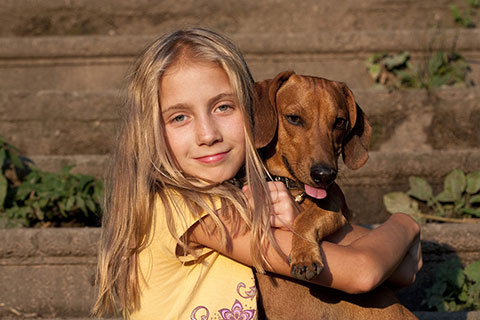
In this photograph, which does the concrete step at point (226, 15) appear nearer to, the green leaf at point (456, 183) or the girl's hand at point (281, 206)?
the green leaf at point (456, 183)

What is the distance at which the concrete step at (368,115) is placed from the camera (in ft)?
11.6

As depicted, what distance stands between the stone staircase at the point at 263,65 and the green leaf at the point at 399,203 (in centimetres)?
7

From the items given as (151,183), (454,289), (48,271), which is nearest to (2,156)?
(48,271)

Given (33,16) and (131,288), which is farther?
(33,16)

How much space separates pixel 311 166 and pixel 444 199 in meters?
1.47

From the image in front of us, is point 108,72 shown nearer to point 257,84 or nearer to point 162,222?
point 257,84

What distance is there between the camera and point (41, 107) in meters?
3.57

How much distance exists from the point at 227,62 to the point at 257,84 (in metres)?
0.27

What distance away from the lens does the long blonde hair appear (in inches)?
75.0

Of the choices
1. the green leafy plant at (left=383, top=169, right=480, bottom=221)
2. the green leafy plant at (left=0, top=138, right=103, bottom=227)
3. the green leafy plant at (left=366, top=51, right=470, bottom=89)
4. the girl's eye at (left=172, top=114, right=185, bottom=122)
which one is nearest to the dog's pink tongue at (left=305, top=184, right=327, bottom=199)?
the girl's eye at (left=172, top=114, right=185, bottom=122)

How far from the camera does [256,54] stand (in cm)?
405

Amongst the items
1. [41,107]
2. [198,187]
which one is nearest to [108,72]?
[41,107]

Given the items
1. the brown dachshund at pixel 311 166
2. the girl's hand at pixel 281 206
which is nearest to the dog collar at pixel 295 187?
the brown dachshund at pixel 311 166

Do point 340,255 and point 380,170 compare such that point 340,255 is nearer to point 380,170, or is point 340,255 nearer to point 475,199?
point 380,170
